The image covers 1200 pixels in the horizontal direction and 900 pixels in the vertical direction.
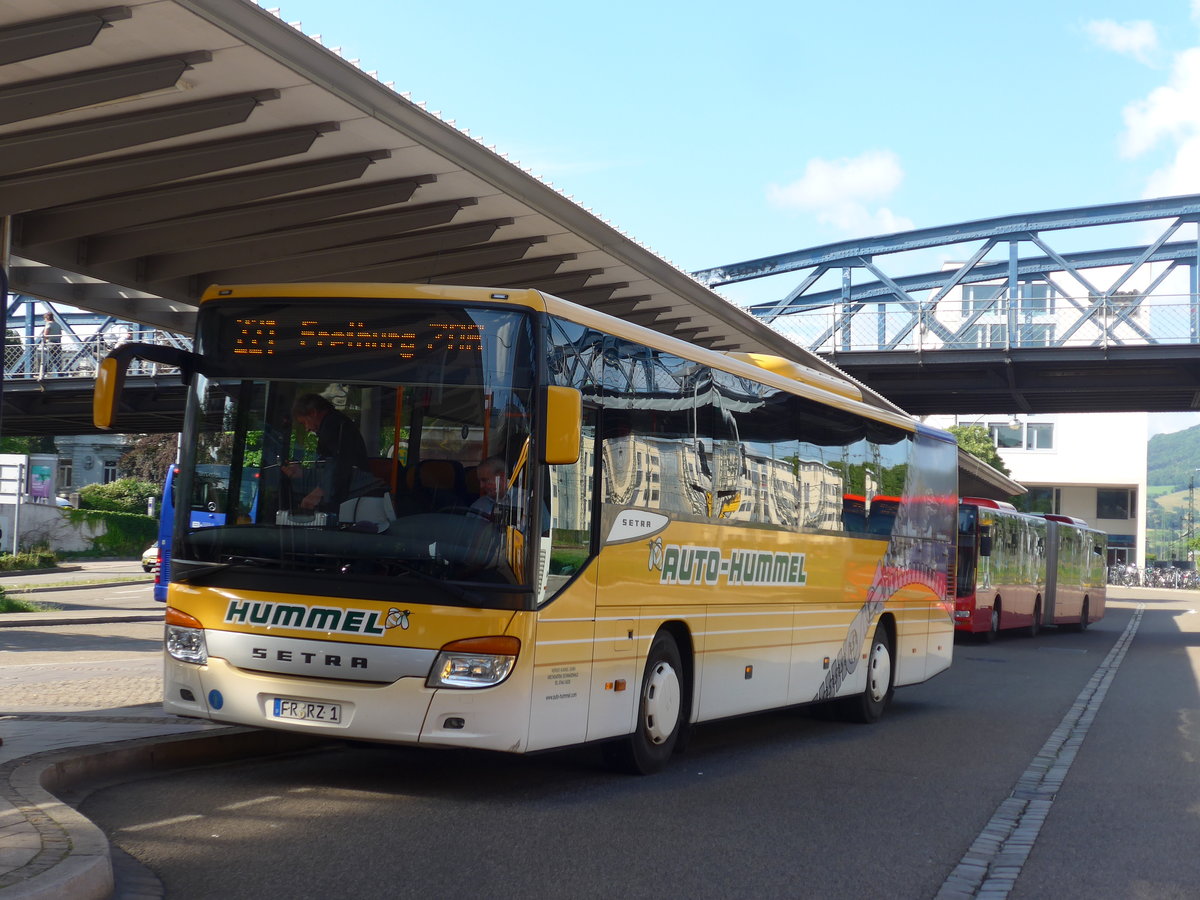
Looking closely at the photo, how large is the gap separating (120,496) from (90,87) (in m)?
64.2

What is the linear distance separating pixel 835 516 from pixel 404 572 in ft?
20.1

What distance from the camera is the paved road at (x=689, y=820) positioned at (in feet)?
20.7

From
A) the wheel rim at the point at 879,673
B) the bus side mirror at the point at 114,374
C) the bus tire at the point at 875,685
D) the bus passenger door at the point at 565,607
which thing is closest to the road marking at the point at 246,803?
the bus passenger door at the point at 565,607

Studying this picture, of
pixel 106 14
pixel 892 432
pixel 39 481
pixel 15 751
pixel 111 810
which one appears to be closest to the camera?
pixel 111 810

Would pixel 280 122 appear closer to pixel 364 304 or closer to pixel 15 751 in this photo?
pixel 364 304


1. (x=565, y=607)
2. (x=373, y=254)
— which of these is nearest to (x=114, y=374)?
(x=565, y=607)

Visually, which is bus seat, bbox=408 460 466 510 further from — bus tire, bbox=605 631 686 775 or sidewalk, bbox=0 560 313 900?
sidewalk, bbox=0 560 313 900

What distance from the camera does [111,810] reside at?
737cm

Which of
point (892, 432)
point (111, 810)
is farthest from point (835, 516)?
point (111, 810)

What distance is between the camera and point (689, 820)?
7.85 m

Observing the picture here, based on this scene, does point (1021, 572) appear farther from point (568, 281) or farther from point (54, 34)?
point (54, 34)

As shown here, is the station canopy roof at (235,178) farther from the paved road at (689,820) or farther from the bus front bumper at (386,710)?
the paved road at (689,820)

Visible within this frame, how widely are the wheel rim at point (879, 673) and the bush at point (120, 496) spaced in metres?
58.5

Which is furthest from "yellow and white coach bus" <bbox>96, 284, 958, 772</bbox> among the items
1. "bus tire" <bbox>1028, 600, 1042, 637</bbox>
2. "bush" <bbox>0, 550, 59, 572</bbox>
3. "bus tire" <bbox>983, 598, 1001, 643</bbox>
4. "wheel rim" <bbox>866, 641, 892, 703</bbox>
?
"bush" <bbox>0, 550, 59, 572</bbox>
